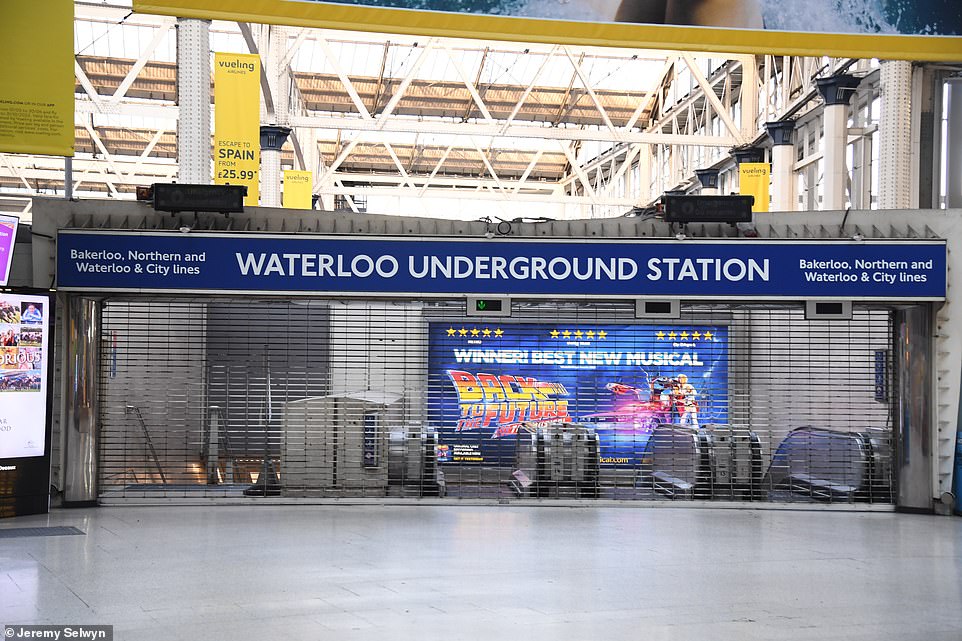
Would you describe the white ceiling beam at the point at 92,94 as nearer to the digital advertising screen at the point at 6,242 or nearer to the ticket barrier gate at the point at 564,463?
the digital advertising screen at the point at 6,242

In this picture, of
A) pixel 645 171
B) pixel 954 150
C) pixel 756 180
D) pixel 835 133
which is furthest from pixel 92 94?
pixel 645 171

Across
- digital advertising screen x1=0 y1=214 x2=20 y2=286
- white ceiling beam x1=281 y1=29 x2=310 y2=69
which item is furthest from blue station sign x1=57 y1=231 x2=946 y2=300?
white ceiling beam x1=281 y1=29 x2=310 y2=69

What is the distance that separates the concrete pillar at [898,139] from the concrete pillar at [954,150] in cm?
65

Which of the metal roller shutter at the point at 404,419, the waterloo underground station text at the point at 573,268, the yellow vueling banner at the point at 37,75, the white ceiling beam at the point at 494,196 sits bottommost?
the metal roller shutter at the point at 404,419

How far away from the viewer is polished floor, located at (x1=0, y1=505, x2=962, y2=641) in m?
6.32

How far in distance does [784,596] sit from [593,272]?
5.07m

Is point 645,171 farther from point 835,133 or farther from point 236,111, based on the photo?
point 236,111

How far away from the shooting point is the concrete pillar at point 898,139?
14.8 metres

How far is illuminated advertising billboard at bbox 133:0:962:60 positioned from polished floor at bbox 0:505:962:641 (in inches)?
164

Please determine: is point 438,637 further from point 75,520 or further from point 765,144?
point 765,144

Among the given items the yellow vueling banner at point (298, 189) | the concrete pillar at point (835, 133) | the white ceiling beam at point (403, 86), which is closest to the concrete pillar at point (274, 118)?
the white ceiling beam at point (403, 86)

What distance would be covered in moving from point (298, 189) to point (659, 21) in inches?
798

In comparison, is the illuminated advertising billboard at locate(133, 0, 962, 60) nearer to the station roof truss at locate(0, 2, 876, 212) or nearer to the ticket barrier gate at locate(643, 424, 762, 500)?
the ticket barrier gate at locate(643, 424, 762, 500)

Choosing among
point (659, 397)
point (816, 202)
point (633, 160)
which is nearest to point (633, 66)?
point (633, 160)
